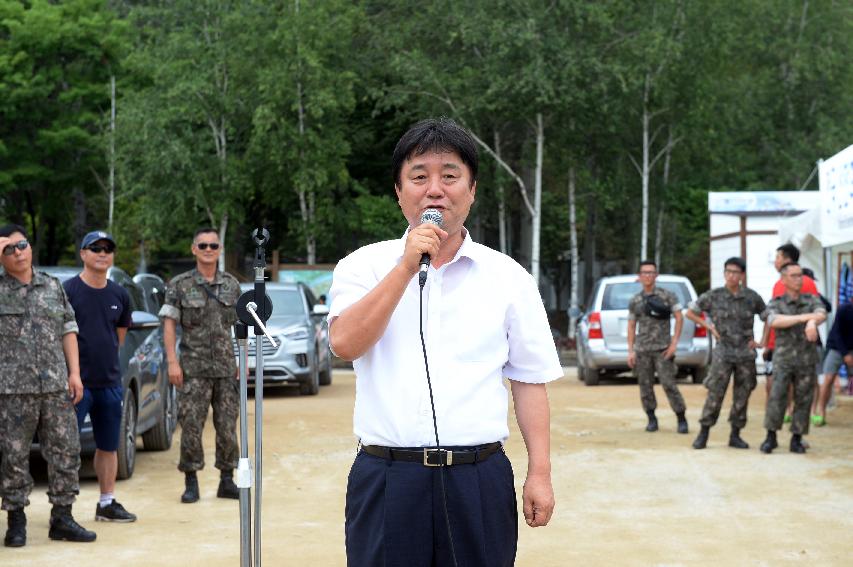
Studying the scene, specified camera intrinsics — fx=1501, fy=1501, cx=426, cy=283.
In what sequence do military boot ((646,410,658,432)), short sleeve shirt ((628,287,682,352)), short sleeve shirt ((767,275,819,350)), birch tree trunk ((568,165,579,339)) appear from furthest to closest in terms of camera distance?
1. birch tree trunk ((568,165,579,339))
2. short sleeve shirt ((628,287,682,352))
3. military boot ((646,410,658,432))
4. short sleeve shirt ((767,275,819,350))

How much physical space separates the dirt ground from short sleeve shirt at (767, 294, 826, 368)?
0.83 meters

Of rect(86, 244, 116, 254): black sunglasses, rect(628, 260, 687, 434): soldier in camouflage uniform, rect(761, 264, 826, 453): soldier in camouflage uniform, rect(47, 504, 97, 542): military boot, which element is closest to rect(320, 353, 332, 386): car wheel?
rect(628, 260, 687, 434): soldier in camouflage uniform

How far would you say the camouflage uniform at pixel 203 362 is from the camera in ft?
34.3

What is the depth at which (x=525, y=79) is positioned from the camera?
117 feet

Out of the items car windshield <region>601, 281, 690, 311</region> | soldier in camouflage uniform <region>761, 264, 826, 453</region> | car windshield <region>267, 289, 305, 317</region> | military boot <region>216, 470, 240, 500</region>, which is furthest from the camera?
car windshield <region>601, 281, 690, 311</region>

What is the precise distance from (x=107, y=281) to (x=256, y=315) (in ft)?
13.5

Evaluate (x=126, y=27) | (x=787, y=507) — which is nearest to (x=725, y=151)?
(x=126, y=27)

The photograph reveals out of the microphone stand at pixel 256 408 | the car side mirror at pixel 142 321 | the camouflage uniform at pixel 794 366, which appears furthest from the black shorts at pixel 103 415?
the camouflage uniform at pixel 794 366

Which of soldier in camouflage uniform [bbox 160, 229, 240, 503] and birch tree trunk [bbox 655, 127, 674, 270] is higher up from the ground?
birch tree trunk [bbox 655, 127, 674, 270]

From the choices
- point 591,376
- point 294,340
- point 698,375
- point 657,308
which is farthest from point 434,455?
point 698,375

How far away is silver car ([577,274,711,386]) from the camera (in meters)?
22.5

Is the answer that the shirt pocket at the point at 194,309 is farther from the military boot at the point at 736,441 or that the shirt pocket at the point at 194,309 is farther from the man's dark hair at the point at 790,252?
the man's dark hair at the point at 790,252

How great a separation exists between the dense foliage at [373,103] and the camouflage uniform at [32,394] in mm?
27624

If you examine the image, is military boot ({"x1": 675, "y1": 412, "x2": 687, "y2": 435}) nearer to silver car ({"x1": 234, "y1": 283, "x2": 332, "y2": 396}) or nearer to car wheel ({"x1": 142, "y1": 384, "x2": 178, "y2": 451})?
car wheel ({"x1": 142, "y1": 384, "x2": 178, "y2": 451})
